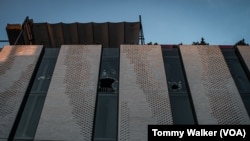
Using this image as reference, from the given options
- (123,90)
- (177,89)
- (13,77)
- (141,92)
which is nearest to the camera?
(141,92)

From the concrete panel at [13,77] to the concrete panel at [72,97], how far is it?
140cm

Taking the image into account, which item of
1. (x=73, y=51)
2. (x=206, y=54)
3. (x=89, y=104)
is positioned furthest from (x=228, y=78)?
(x=73, y=51)

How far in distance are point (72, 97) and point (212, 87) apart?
7.07 metres

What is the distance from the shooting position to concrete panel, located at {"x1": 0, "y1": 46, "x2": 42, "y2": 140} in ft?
43.6

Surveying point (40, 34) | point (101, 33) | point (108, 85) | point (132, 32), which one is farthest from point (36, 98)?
point (132, 32)

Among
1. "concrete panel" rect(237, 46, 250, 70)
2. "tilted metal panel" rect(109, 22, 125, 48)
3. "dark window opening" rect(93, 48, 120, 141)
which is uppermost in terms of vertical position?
"tilted metal panel" rect(109, 22, 125, 48)

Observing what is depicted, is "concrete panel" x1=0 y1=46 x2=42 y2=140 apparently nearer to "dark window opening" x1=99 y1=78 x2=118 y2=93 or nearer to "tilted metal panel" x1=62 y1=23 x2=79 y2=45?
"dark window opening" x1=99 y1=78 x2=118 y2=93

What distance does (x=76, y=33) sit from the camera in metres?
21.8

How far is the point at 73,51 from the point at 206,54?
7.81 meters

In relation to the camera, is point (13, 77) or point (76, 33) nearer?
point (13, 77)

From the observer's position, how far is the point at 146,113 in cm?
1327

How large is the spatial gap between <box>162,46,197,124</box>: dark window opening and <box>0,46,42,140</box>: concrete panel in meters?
7.47

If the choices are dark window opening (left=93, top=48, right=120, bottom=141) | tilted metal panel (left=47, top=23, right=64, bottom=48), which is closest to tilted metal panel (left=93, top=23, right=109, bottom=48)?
tilted metal panel (left=47, top=23, right=64, bottom=48)

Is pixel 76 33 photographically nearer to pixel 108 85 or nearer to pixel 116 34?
pixel 116 34
